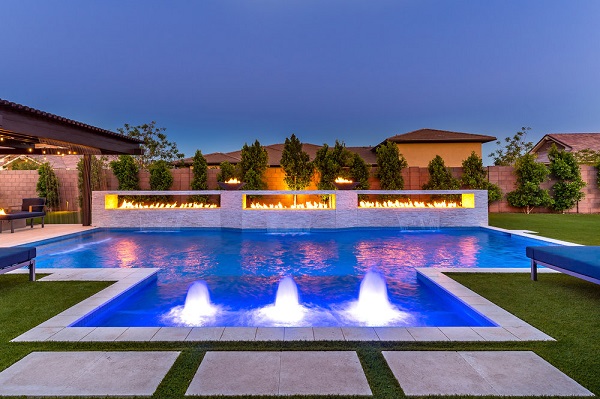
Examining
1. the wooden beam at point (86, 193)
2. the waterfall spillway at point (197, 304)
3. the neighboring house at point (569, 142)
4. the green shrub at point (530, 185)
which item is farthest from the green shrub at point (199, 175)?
the neighboring house at point (569, 142)

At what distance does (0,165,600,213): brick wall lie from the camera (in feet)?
58.8

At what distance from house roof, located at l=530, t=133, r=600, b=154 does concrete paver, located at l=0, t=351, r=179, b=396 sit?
34.1 meters

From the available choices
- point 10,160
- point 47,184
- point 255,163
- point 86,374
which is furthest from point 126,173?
point 10,160

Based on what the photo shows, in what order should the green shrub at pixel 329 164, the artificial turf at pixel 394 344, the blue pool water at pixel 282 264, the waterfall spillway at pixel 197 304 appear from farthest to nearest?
the green shrub at pixel 329 164 < the waterfall spillway at pixel 197 304 < the blue pool water at pixel 282 264 < the artificial turf at pixel 394 344

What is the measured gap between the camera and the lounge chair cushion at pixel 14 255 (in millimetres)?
4762

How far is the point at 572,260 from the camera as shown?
175 inches

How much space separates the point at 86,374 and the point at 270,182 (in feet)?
51.1

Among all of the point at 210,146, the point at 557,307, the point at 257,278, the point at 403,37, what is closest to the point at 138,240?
the point at 257,278

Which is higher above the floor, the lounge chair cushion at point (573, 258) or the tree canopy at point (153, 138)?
the tree canopy at point (153, 138)

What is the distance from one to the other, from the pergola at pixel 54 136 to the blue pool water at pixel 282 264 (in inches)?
119

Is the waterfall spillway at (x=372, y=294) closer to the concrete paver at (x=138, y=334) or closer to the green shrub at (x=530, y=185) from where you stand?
the concrete paver at (x=138, y=334)

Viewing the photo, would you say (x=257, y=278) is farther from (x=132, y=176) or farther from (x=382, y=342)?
(x=132, y=176)

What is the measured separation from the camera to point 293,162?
56.0 ft

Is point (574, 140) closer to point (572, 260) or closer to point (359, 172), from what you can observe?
point (359, 172)
